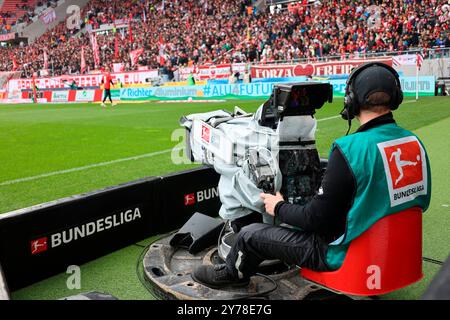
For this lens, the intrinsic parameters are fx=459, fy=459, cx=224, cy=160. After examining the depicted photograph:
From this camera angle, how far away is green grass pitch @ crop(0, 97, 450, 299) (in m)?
3.45

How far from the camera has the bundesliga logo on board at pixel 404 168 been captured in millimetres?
2178

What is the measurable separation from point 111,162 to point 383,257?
6274 millimetres

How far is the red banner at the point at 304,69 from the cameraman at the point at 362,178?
1986 centimetres

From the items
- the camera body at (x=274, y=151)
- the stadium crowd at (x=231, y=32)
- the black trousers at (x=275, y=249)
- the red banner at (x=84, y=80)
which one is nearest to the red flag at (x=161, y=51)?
the stadium crowd at (x=231, y=32)

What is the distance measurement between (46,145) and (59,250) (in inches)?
287

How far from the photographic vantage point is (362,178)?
7.00ft

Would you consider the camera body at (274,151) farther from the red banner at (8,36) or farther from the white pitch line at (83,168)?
the red banner at (8,36)

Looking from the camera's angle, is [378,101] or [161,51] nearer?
[378,101]

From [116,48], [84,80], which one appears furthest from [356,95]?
[116,48]

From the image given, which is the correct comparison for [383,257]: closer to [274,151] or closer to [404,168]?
[404,168]

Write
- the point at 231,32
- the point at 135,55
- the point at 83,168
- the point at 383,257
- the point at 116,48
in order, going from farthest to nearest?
the point at 116,48
the point at 135,55
the point at 231,32
the point at 83,168
the point at 383,257

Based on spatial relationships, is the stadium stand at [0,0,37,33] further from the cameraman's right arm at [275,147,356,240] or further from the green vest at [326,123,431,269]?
the green vest at [326,123,431,269]
